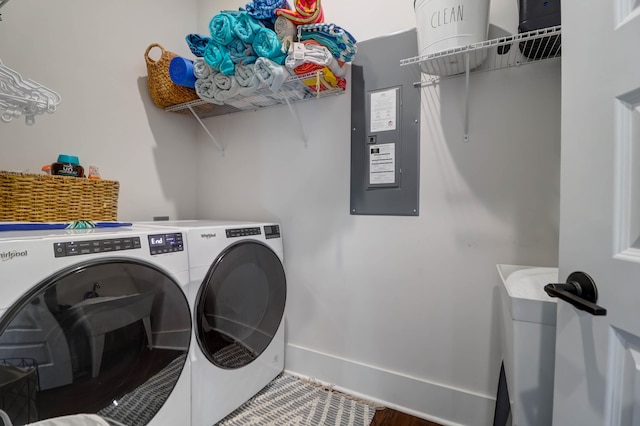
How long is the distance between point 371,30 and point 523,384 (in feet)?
5.40

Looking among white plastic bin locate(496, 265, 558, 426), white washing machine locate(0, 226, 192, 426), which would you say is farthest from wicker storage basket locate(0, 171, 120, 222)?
white plastic bin locate(496, 265, 558, 426)

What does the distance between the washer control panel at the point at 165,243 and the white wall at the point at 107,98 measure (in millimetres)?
825

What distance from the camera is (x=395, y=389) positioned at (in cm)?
143

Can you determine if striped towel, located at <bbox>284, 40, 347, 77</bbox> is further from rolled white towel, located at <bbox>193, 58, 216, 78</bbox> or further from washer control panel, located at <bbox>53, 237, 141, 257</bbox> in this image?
washer control panel, located at <bbox>53, 237, 141, 257</bbox>

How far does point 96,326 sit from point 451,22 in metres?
1.59

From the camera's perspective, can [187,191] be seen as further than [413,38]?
Yes

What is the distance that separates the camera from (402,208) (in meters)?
1.43

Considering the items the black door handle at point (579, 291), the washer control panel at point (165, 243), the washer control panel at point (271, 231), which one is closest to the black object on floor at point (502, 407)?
the black door handle at point (579, 291)

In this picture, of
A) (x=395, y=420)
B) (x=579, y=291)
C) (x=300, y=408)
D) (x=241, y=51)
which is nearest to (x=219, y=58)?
(x=241, y=51)

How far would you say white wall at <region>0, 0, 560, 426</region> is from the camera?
122 cm

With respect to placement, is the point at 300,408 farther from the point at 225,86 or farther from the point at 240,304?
the point at 225,86

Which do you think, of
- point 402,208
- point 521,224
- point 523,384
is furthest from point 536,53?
point 523,384

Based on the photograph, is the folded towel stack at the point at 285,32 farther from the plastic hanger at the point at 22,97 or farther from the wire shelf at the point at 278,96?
the plastic hanger at the point at 22,97

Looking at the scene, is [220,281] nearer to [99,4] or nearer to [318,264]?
[318,264]
